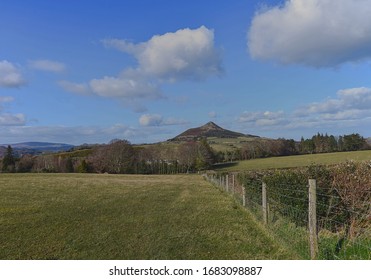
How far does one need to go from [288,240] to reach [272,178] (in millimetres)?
9323

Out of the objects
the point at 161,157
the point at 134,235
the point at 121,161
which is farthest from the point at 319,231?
the point at 161,157

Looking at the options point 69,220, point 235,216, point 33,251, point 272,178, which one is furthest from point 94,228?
point 272,178

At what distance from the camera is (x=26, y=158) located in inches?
4146

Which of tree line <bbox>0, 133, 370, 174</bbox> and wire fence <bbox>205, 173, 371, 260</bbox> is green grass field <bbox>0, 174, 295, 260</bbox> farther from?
tree line <bbox>0, 133, 370, 174</bbox>

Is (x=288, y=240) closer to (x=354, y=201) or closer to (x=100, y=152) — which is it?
(x=354, y=201)

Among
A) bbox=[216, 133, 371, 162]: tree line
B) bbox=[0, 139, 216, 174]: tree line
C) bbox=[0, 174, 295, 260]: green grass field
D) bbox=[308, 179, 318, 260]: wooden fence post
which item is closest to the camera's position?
bbox=[308, 179, 318, 260]: wooden fence post

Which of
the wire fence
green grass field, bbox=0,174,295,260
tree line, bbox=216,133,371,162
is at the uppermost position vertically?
tree line, bbox=216,133,371,162

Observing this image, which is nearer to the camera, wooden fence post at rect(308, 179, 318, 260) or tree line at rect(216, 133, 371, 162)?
wooden fence post at rect(308, 179, 318, 260)

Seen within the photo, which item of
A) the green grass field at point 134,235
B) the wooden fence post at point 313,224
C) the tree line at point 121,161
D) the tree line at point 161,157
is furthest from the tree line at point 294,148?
the wooden fence post at point 313,224

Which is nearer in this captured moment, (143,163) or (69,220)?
(69,220)

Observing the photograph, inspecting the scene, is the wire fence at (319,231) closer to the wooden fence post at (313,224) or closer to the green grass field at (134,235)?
the wooden fence post at (313,224)

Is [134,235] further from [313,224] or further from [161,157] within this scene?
[161,157]

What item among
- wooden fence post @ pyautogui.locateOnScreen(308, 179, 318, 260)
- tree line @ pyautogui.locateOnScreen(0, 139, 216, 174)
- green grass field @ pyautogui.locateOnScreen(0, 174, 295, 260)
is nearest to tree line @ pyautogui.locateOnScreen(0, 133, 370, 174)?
tree line @ pyautogui.locateOnScreen(0, 139, 216, 174)

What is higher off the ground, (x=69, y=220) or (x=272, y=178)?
(x=272, y=178)
